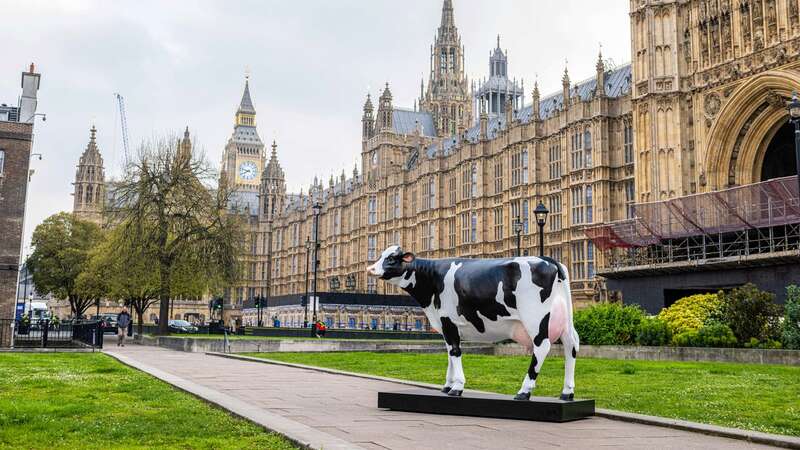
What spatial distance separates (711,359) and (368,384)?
1246 centimetres

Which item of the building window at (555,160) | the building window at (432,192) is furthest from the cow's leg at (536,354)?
the building window at (432,192)

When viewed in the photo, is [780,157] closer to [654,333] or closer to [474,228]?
[654,333]

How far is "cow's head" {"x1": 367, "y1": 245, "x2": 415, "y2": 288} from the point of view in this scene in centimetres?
1136

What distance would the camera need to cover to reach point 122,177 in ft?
142

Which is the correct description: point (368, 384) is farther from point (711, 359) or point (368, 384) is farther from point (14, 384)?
point (711, 359)

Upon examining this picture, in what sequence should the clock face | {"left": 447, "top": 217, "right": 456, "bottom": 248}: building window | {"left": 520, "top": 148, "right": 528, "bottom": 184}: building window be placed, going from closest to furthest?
{"left": 520, "top": 148, "right": 528, "bottom": 184}: building window → {"left": 447, "top": 217, "right": 456, "bottom": 248}: building window → the clock face

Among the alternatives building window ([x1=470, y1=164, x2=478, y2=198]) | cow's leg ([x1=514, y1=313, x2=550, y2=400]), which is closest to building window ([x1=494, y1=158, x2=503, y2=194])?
building window ([x1=470, y1=164, x2=478, y2=198])

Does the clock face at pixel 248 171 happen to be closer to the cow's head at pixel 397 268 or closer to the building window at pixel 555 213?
the building window at pixel 555 213

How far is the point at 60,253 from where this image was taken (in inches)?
2650

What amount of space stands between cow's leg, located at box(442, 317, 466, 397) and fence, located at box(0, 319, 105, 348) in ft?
75.8

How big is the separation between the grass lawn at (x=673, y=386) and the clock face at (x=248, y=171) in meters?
173

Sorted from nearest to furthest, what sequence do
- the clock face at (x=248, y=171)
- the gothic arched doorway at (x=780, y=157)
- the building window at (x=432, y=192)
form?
the gothic arched doorway at (x=780, y=157), the building window at (x=432, y=192), the clock face at (x=248, y=171)

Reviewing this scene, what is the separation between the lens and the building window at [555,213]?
51.9 metres

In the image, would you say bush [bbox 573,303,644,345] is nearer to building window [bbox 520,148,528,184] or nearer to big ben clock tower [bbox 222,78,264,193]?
building window [bbox 520,148,528,184]
